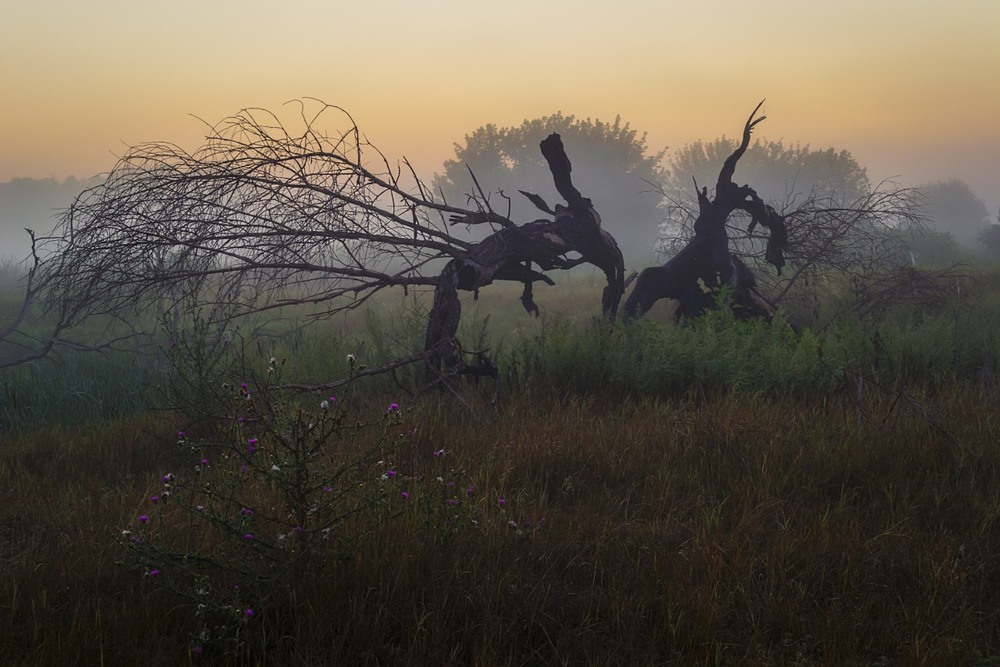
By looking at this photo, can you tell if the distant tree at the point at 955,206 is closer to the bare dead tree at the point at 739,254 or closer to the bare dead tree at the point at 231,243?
the bare dead tree at the point at 739,254

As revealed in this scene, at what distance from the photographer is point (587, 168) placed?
4753cm

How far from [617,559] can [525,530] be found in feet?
1.51

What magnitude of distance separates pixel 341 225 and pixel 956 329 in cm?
694

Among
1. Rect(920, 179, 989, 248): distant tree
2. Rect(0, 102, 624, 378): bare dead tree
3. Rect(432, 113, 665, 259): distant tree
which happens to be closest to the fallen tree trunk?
Rect(0, 102, 624, 378): bare dead tree

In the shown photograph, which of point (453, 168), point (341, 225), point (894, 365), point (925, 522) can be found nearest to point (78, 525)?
point (341, 225)

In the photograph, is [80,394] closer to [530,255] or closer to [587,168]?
[530,255]

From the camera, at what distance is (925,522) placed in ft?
A: 13.0

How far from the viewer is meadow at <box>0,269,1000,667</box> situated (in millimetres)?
2797

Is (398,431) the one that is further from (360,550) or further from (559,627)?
(559,627)

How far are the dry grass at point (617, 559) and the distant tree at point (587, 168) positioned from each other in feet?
136

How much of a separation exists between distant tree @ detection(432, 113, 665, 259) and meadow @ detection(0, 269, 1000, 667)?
40.4 m

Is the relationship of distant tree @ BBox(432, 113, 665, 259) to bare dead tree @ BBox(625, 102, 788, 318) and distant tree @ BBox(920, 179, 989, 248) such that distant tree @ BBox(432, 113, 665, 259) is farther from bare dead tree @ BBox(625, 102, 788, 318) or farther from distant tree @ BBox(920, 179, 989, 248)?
distant tree @ BBox(920, 179, 989, 248)

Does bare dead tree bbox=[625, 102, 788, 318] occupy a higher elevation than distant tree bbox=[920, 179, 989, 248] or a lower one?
lower

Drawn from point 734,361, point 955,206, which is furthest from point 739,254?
point 955,206
